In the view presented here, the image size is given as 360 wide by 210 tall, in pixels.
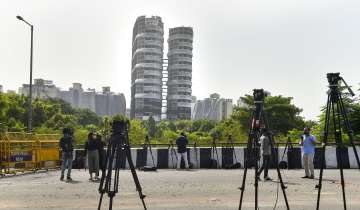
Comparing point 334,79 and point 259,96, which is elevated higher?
point 334,79

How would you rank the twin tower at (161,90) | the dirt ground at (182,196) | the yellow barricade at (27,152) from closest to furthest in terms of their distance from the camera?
the dirt ground at (182,196), the yellow barricade at (27,152), the twin tower at (161,90)

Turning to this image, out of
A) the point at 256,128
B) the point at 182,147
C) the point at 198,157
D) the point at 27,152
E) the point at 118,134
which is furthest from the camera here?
the point at 198,157

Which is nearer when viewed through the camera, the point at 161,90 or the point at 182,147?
the point at 182,147

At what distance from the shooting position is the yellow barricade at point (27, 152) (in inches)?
858

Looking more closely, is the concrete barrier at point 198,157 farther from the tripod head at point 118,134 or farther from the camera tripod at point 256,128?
the tripod head at point 118,134

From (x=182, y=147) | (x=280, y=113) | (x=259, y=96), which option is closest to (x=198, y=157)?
(x=182, y=147)

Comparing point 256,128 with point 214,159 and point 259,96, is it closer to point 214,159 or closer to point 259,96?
point 259,96

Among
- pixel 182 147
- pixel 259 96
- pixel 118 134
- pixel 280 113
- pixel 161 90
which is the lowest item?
pixel 182 147

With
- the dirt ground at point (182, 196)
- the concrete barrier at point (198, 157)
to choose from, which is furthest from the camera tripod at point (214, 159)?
the dirt ground at point (182, 196)

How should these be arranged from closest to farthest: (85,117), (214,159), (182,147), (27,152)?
(27,152), (182,147), (214,159), (85,117)

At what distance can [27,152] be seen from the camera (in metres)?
23.3

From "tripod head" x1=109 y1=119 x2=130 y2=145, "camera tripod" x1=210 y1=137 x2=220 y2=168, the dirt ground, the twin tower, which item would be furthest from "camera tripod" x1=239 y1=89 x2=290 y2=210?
the twin tower

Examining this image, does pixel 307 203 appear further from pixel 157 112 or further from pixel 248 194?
pixel 157 112

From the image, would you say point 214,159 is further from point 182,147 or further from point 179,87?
point 179,87
